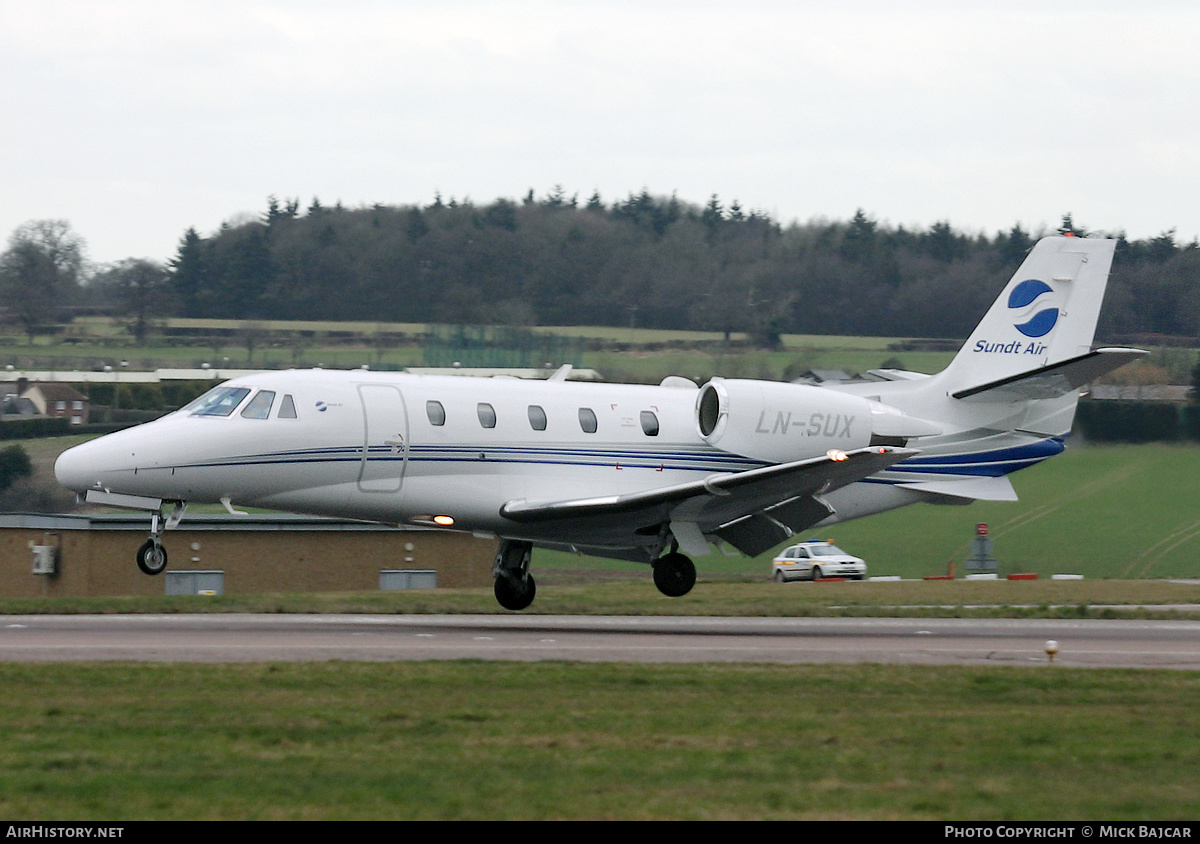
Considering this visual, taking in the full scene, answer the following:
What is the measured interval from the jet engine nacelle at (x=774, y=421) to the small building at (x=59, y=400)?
28.3m

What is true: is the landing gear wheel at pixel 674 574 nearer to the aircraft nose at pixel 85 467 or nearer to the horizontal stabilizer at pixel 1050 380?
the horizontal stabilizer at pixel 1050 380

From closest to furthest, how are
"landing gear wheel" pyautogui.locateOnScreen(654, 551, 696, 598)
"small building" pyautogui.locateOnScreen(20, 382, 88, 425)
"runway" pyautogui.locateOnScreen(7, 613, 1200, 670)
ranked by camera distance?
"runway" pyautogui.locateOnScreen(7, 613, 1200, 670)
"landing gear wheel" pyautogui.locateOnScreen(654, 551, 696, 598)
"small building" pyautogui.locateOnScreen(20, 382, 88, 425)

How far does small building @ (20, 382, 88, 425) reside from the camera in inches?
1777

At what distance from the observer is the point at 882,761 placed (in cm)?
999

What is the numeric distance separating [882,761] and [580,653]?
711cm

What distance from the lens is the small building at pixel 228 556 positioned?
35.2 meters

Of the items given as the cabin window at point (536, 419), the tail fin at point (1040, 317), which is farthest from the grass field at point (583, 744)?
the tail fin at point (1040, 317)

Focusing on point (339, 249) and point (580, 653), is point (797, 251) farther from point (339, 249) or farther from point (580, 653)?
point (580, 653)

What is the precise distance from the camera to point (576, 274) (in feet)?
184

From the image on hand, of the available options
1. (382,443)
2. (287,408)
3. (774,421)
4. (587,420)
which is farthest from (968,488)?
(287,408)

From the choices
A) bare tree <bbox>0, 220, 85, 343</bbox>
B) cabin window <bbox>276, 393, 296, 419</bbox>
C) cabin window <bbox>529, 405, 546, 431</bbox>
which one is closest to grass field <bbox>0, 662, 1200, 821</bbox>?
cabin window <bbox>276, 393, 296, 419</bbox>

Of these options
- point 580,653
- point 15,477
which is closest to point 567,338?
point 15,477

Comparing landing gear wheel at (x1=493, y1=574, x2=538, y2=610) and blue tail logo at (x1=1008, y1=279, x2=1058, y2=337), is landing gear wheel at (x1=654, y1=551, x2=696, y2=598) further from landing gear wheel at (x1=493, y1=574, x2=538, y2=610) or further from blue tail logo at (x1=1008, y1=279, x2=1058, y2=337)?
blue tail logo at (x1=1008, y1=279, x2=1058, y2=337)

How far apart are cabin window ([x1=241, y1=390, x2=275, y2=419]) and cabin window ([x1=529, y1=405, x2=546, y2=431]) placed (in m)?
3.70
